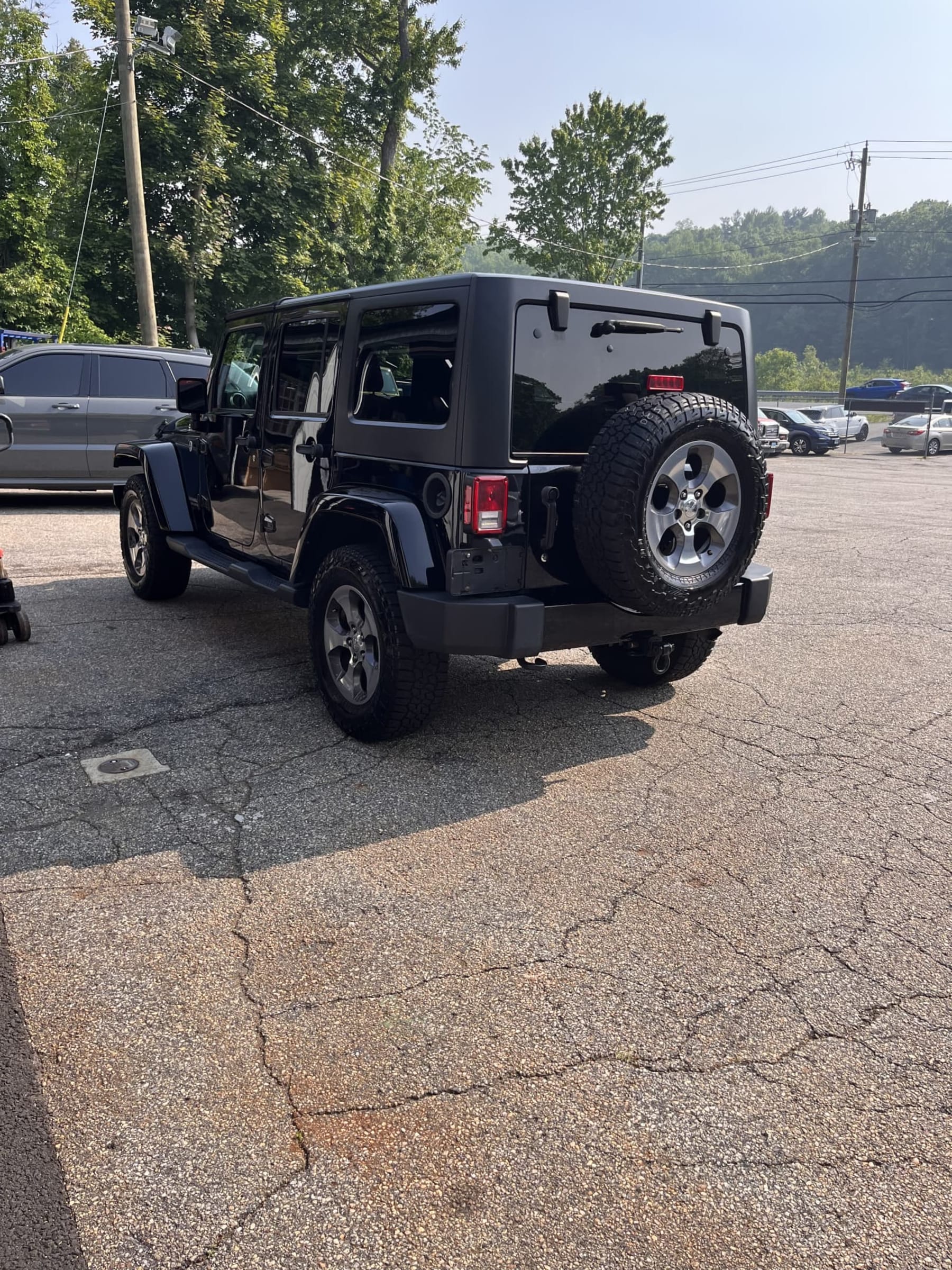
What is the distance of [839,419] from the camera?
35000 mm

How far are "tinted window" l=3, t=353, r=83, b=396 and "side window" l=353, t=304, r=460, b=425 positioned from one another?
312 inches

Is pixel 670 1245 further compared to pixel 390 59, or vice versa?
pixel 390 59

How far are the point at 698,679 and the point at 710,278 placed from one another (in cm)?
10234

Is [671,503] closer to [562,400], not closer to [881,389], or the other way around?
[562,400]

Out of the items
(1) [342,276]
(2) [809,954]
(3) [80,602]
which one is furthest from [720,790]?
(1) [342,276]

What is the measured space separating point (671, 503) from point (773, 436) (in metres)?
26.0

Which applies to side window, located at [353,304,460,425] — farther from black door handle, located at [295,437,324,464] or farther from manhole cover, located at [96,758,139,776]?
manhole cover, located at [96,758,139,776]

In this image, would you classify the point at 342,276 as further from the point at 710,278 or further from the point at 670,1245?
the point at 710,278

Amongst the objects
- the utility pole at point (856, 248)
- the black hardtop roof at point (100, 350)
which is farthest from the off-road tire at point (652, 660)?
the utility pole at point (856, 248)

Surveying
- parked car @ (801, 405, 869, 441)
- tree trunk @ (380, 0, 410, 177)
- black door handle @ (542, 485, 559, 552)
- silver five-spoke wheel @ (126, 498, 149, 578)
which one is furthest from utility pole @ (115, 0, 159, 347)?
parked car @ (801, 405, 869, 441)

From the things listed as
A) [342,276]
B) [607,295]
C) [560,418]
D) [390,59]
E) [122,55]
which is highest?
[390,59]

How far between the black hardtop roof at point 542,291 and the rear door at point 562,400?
0.05 meters

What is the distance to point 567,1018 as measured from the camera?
2.68 m

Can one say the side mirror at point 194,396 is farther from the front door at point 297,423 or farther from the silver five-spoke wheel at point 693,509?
the silver five-spoke wheel at point 693,509
